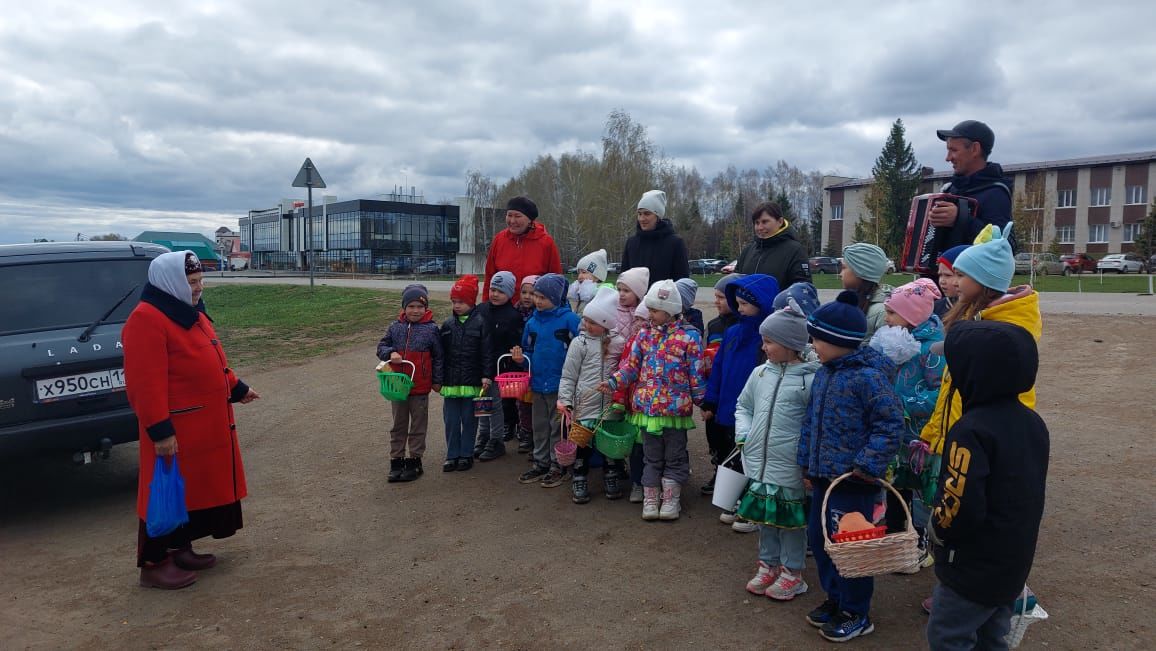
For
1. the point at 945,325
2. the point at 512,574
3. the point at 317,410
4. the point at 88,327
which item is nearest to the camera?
the point at 945,325

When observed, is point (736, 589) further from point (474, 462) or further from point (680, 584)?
point (474, 462)

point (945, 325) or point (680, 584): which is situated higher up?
point (945, 325)

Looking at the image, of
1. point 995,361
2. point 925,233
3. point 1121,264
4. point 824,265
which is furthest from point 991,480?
point 824,265

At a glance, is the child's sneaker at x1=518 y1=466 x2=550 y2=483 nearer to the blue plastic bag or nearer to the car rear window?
the blue plastic bag

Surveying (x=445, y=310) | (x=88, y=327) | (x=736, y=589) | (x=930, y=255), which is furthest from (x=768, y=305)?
(x=445, y=310)

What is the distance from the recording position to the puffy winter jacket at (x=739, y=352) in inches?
191

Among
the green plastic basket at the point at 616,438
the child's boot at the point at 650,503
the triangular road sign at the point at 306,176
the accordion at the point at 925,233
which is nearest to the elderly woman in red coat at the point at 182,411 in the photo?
the green plastic basket at the point at 616,438

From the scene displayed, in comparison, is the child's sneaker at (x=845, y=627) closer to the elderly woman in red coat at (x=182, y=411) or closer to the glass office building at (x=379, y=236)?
the elderly woman in red coat at (x=182, y=411)

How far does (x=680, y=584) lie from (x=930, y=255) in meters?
2.71

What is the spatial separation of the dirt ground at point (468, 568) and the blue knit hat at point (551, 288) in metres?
1.61

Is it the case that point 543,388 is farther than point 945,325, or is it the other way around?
point 543,388

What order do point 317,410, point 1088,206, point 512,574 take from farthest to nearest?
point 1088,206 → point 317,410 → point 512,574

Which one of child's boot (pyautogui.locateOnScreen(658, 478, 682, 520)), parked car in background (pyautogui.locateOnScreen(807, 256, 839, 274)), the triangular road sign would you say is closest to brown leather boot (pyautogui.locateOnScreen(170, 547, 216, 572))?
child's boot (pyautogui.locateOnScreen(658, 478, 682, 520))

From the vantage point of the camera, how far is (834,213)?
7025cm
